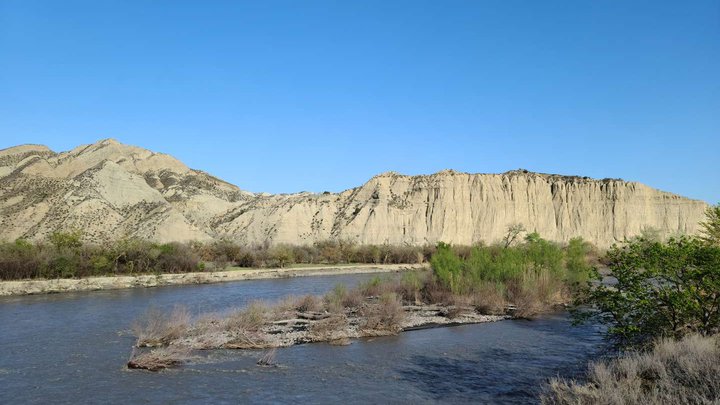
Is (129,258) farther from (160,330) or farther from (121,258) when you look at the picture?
(160,330)

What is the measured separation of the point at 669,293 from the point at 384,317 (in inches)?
414

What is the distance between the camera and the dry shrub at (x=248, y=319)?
1912 cm

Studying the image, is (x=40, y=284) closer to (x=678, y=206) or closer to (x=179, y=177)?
(x=179, y=177)

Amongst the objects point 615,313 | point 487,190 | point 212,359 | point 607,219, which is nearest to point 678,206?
→ point 607,219

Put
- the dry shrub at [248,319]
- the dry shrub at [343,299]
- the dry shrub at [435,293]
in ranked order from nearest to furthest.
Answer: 1. the dry shrub at [248,319]
2. the dry shrub at [343,299]
3. the dry shrub at [435,293]

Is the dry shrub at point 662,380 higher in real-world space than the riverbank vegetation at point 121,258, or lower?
lower

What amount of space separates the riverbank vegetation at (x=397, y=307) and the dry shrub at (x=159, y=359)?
0.15 ft

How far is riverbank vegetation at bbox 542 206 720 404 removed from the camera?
10.1m

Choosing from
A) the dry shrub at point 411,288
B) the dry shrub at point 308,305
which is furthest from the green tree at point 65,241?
the dry shrub at point 411,288

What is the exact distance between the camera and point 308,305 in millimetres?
23578

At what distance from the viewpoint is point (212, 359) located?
16141mm

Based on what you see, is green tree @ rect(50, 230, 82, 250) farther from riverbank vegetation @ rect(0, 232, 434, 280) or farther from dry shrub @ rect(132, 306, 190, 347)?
dry shrub @ rect(132, 306, 190, 347)

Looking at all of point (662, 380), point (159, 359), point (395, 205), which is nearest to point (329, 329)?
point (159, 359)

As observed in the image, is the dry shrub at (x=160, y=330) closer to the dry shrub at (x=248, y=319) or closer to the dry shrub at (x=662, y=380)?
the dry shrub at (x=248, y=319)
